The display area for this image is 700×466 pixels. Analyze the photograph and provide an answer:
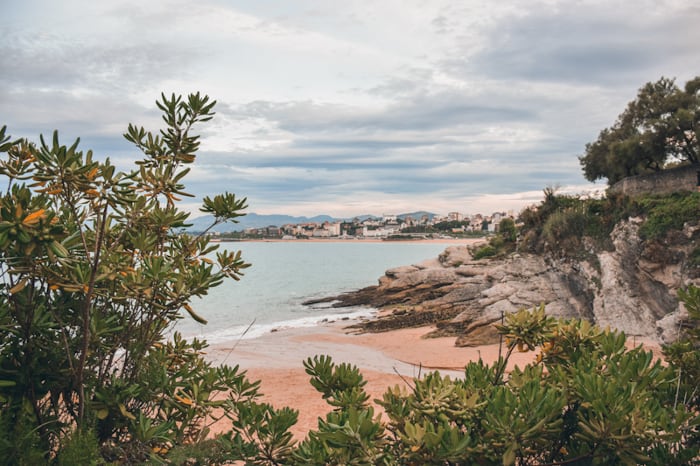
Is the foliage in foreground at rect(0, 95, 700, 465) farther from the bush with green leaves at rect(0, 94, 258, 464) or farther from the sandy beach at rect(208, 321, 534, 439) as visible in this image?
the sandy beach at rect(208, 321, 534, 439)

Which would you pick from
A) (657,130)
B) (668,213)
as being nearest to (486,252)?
(657,130)

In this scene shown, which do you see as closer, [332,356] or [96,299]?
[96,299]

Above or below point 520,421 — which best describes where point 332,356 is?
below

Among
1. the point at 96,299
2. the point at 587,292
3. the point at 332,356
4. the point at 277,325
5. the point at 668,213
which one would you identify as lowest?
the point at 277,325

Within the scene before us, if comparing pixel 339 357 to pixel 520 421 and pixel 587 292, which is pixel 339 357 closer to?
pixel 587 292

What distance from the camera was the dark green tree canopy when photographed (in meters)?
22.6

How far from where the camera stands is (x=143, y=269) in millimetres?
3299

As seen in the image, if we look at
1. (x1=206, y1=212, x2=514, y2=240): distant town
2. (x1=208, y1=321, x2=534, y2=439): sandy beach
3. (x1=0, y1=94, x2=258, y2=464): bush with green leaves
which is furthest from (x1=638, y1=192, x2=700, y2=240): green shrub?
(x1=206, y1=212, x2=514, y2=240): distant town

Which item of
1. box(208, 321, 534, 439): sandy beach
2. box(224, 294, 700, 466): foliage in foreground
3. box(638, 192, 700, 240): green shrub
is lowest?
box(208, 321, 534, 439): sandy beach

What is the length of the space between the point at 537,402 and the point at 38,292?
3390 mm

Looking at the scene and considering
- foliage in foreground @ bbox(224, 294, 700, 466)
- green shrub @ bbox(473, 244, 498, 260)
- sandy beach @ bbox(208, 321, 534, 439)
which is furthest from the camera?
green shrub @ bbox(473, 244, 498, 260)

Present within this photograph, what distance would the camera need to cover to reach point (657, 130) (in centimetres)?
2334

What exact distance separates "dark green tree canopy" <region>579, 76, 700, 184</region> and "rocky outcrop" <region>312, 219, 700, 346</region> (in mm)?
7432

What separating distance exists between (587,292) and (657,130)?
10189mm
